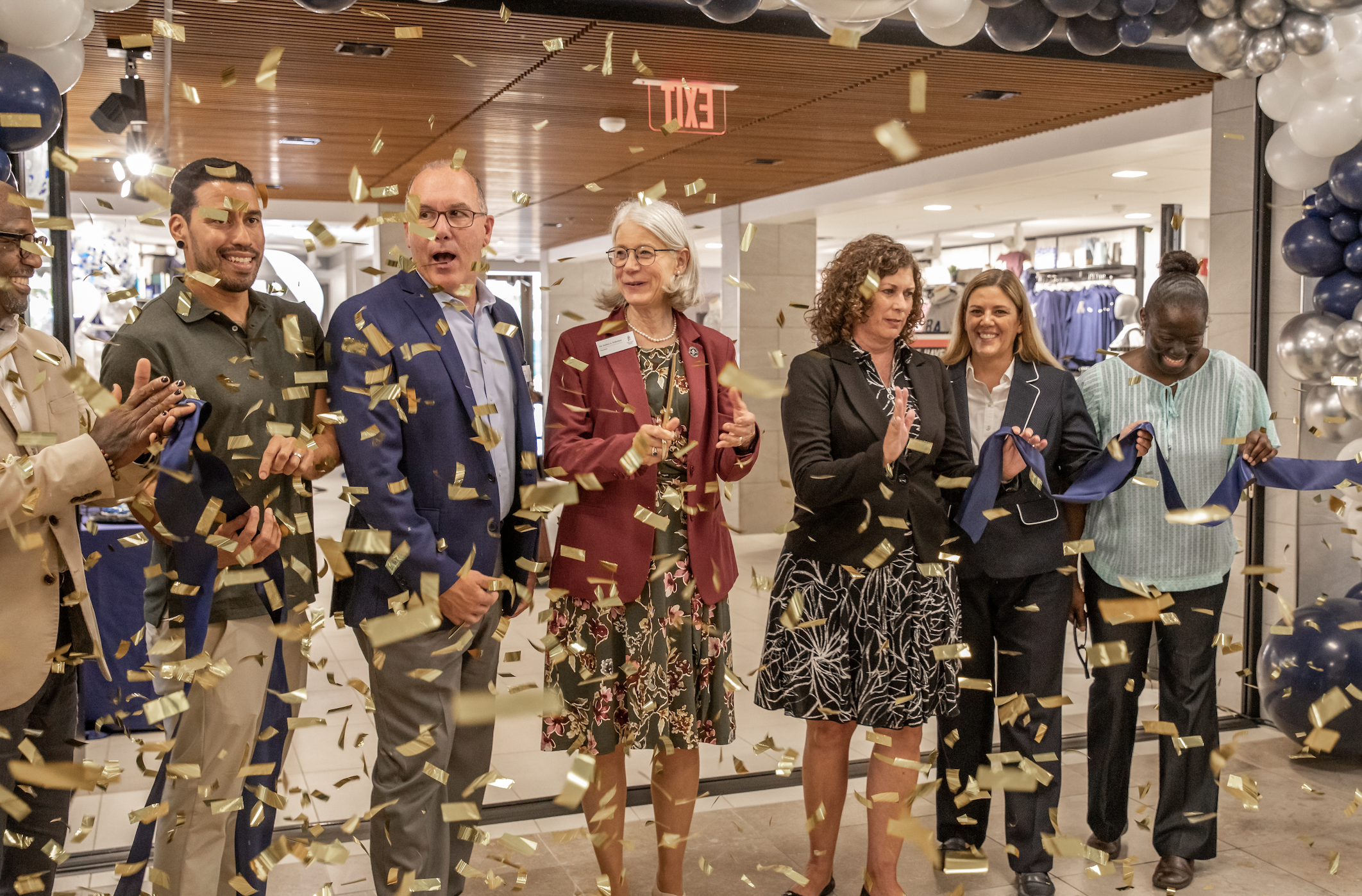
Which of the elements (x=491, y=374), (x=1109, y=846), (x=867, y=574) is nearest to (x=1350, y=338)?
(x=1109, y=846)

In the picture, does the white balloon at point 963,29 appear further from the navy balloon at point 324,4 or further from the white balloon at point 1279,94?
the navy balloon at point 324,4

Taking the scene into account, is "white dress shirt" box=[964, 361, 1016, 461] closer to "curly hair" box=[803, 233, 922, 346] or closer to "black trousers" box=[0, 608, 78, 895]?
"curly hair" box=[803, 233, 922, 346]

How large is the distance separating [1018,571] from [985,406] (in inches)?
18.8

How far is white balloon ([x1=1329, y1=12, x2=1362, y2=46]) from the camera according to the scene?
3.87m

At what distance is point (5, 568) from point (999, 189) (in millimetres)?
7693

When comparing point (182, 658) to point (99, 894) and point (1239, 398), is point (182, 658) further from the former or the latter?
point (1239, 398)

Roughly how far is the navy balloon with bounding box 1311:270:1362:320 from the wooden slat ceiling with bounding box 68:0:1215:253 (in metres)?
1.18

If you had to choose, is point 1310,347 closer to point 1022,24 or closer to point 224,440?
point 1022,24

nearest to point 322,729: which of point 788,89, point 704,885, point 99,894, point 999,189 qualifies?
point 99,894

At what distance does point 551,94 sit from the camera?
214 inches

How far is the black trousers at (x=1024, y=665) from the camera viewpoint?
3.15 metres

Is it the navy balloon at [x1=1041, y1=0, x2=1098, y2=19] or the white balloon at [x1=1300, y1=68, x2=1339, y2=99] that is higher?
the navy balloon at [x1=1041, y1=0, x2=1098, y2=19]

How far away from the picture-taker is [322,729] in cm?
473

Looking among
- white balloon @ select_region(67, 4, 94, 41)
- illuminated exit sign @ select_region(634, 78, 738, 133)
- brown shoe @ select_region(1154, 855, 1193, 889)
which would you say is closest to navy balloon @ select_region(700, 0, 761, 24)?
illuminated exit sign @ select_region(634, 78, 738, 133)
